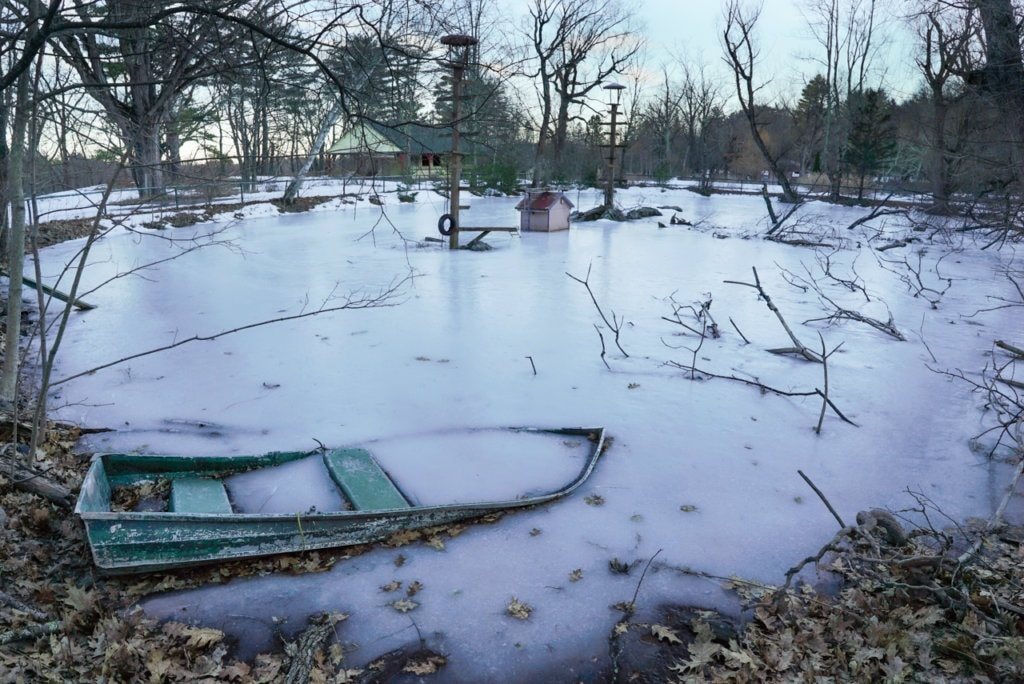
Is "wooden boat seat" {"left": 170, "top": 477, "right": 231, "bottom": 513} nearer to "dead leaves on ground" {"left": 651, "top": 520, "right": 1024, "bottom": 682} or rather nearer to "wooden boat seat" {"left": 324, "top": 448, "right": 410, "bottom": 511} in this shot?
"wooden boat seat" {"left": 324, "top": 448, "right": 410, "bottom": 511}

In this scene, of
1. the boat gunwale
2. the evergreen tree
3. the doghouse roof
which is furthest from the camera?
the evergreen tree

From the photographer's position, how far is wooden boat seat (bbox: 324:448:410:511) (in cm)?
443

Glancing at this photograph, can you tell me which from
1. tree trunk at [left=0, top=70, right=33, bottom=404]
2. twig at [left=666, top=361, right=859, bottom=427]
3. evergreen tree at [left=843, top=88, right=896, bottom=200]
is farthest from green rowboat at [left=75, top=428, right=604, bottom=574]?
evergreen tree at [left=843, top=88, right=896, bottom=200]

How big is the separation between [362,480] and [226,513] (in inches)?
37.4

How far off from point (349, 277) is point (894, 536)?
1012 centimetres

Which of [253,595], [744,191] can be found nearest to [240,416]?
[253,595]

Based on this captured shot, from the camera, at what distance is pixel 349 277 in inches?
491

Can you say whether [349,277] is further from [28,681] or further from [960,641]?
[960,641]

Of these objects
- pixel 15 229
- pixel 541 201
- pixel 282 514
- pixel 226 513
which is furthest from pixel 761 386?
pixel 541 201

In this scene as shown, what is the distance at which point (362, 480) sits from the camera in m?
4.73

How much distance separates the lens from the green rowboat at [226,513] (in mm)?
3715

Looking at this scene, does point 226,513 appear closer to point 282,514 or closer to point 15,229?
point 282,514

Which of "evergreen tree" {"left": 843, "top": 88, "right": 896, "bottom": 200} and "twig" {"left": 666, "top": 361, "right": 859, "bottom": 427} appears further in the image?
"evergreen tree" {"left": 843, "top": 88, "right": 896, "bottom": 200}

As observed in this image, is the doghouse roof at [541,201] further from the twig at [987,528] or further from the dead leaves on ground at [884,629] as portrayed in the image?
the dead leaves on ground at [884,629]
